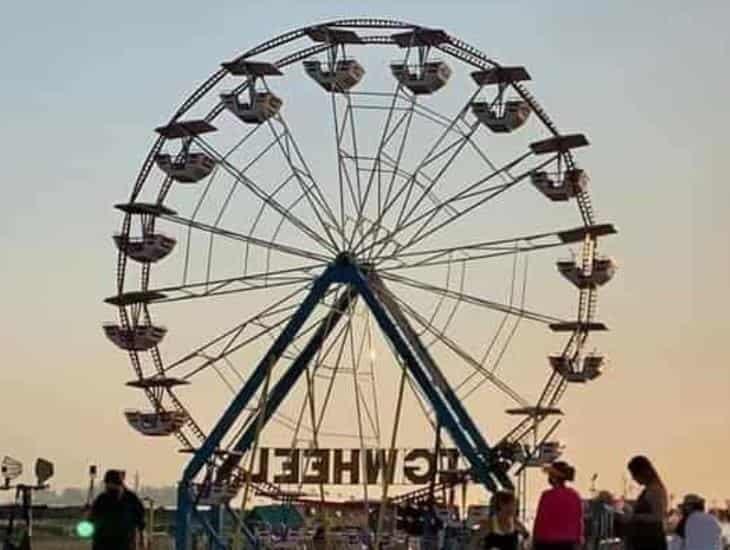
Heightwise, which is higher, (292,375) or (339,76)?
(339,76)

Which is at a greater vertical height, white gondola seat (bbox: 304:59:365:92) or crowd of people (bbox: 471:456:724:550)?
white gondola seat (bbox: 304:59:365:92)

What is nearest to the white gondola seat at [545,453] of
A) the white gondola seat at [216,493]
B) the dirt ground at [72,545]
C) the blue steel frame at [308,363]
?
the blue steel frame at [308,363]

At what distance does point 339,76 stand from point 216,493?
916 cm

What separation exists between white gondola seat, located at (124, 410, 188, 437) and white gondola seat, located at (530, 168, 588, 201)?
8899 millimetres

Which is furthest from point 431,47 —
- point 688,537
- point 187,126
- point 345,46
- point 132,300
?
point 688,537

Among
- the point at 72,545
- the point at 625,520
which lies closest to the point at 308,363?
the point at 72,545

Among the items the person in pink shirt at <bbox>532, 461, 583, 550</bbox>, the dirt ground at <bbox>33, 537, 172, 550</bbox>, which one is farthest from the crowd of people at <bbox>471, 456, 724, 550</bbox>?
the dirt ground at <bbox>33, 537, 172, 550</bbox>

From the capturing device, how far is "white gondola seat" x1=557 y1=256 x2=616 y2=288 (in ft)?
143

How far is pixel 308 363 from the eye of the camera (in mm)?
43969

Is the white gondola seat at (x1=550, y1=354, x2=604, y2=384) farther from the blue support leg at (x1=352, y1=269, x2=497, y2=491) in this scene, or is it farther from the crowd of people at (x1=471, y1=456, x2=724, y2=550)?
the crowd of people at (x1=471, y1=456, x2=724, y2=550)

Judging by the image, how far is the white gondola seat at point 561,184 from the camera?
142ft

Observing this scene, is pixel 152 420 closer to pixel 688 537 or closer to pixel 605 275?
pixel 605 275

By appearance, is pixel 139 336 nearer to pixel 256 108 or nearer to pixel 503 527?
pixel 256 108

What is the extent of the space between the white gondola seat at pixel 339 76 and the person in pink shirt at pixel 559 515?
23.7 m
